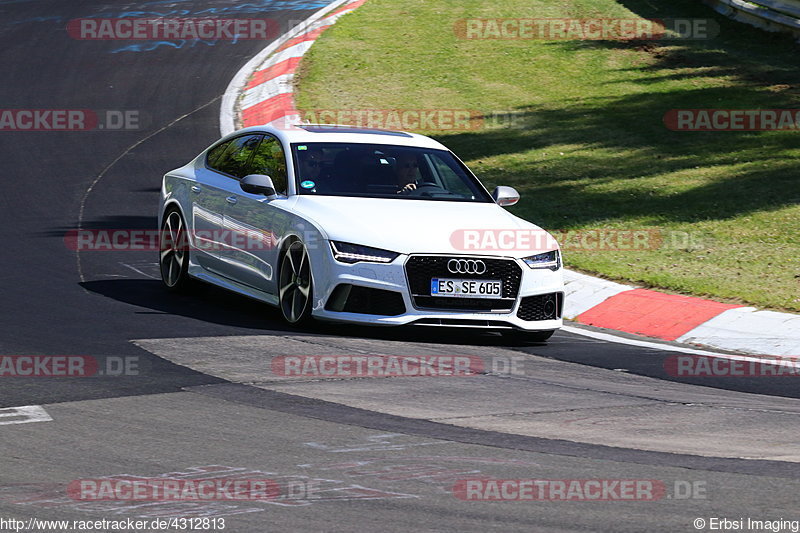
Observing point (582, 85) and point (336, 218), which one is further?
point (582, 85)

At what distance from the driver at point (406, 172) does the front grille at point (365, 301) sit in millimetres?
1421

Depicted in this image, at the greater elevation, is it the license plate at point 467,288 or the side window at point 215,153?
the side window at point 215,153

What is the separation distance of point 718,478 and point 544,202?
10.3 metres

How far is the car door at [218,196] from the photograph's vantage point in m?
11.9

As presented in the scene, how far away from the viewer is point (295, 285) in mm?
10836

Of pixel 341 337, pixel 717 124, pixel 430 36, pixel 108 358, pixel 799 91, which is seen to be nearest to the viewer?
pixel 108 358

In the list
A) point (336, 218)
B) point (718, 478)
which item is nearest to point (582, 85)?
point (336, 218)

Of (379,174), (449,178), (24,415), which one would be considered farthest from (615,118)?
(24,415)

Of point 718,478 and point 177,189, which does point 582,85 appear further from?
point 718,478

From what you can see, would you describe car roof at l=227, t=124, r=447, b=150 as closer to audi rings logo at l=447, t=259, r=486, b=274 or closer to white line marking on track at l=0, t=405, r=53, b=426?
audi rings logo at l=447, t=259, r=486, b=274

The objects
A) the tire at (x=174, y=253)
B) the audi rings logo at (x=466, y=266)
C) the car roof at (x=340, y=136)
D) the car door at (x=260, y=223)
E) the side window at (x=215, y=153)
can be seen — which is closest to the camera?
the audi rings logo at (x=466, y=266)

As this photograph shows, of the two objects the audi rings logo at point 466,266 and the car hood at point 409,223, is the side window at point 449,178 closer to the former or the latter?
the car hood at point 409,223

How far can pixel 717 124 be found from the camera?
21.1m

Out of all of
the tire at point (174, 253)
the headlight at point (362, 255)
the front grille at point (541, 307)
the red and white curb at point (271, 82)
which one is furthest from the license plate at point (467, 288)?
the red and white curb at point (271, 82)
